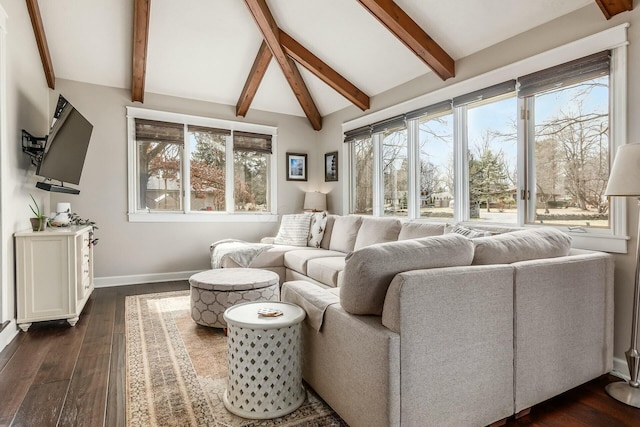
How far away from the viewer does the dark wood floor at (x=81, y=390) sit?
1.76m

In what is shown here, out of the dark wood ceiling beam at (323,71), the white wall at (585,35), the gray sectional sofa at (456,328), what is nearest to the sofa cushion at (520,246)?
the gray sectional sofa at (456,328)

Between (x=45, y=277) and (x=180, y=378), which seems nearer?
(x=180, y=378)

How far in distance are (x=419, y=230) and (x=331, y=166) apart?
2613 mm

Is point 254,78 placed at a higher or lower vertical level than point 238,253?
higher

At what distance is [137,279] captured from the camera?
15.3 feet

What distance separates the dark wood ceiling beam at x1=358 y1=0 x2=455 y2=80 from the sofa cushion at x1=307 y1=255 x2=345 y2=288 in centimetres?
211

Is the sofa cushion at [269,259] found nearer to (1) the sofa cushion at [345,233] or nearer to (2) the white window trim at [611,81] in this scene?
(1) the sofa cushion at [345,233]

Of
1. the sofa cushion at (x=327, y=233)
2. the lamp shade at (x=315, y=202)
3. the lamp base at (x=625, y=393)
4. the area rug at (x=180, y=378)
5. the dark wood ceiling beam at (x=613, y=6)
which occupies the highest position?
the dark wood ceiling beam at (x=613, y=6)

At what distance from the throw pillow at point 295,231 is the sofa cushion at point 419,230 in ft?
4.92

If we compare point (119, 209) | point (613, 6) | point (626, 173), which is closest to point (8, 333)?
point (119, 209)

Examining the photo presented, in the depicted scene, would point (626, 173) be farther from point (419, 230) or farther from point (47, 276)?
point (47, 276)

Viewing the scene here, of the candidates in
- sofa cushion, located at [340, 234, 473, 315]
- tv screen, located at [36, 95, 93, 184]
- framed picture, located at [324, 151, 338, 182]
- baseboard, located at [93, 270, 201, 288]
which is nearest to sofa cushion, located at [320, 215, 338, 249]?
framed picture, located at [324, 151, 338, 182]

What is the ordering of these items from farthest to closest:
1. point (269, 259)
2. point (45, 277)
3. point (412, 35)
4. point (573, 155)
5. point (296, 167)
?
point (296, 167)
point (269, 259)
point (412, 35)
point (45, 277)
point (573, 155)

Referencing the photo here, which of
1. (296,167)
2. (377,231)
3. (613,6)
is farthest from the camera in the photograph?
(296,167)
